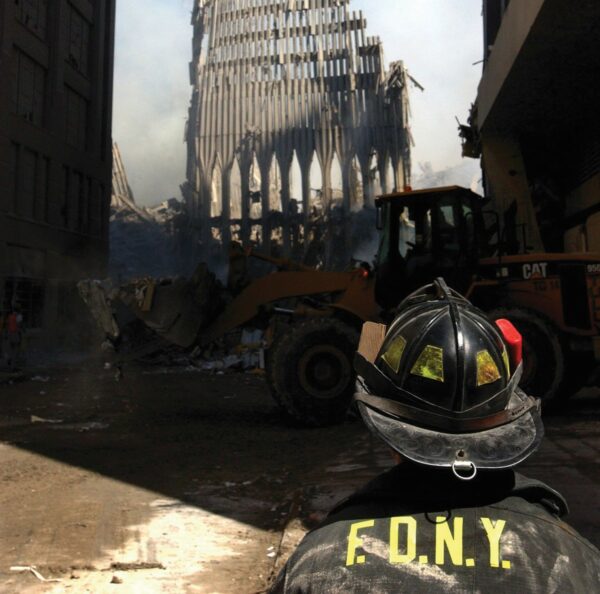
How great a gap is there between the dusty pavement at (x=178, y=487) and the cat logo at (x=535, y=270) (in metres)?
1.72

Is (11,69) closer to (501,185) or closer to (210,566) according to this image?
(501,185)

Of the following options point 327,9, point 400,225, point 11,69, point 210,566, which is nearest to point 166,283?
point 400,225

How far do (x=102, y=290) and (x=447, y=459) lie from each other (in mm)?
9036

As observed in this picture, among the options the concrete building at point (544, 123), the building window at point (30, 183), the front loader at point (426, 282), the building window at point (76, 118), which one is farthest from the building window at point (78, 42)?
the front loader at point (426, 282)

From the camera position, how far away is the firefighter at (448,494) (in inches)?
42.1

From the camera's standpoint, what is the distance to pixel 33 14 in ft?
66.5

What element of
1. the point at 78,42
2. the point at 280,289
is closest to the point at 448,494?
the point at 280,289

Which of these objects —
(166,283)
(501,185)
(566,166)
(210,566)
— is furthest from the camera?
(566,166)

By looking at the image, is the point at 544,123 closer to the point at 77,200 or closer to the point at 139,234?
the point at 77,200

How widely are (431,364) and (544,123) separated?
1261 cm

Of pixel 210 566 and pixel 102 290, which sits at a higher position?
pixel 102 290

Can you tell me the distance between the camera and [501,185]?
13148mm

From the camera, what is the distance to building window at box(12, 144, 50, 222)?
62.6ft

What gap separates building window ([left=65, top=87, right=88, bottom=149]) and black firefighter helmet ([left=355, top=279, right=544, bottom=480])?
2290 centimetres
